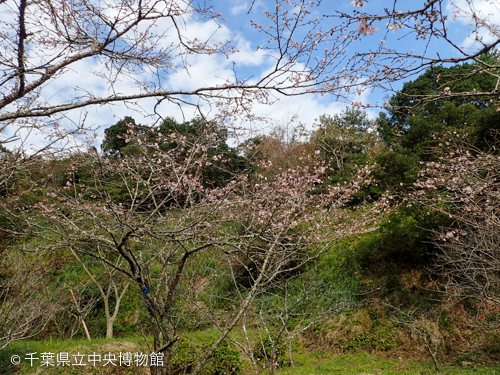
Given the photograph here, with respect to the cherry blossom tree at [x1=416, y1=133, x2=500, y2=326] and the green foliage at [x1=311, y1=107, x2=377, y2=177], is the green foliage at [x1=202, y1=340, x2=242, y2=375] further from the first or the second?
the green foliage at [x1=311, y1=107, x2=377, y2=177]

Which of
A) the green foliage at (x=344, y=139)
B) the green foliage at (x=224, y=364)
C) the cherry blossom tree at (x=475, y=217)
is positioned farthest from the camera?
A: the green foliage at (x=344, y=139)

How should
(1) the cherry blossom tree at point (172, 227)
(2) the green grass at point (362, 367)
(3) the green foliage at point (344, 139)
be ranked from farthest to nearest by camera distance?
(3) the green foliage at point (344, 139)
(2) the green grass at point (362, 367)
(1) the cherry blossom tree at point (172, 227)

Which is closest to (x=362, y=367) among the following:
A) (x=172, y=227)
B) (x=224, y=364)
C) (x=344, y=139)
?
(x=224, y=364)

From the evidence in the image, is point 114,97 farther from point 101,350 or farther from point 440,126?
point 440,126

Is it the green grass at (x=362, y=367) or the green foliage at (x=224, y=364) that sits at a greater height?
the green foliage at (x=224, y=364)

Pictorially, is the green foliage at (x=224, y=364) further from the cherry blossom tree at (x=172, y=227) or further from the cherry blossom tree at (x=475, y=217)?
the cherry blossom tree at (x=475, y=217)

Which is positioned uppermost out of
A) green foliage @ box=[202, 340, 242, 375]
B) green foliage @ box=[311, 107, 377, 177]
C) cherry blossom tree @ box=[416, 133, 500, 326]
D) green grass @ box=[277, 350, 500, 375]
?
green foliage @ box=[311, 107, 377, 177]

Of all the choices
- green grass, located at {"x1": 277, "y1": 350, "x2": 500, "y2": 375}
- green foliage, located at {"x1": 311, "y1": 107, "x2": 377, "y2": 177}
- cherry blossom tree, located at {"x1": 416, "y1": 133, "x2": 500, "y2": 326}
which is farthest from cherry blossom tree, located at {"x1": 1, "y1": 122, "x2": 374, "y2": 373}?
green foliage, located at {"x1": 311, "y1": 107, "x2": 377, "y2": 177}

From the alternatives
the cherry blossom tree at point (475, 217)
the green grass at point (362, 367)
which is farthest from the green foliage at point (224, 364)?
the cherry blossom tree at point (475, 217)

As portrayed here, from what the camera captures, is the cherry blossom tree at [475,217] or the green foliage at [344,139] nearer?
the cherry blossom tree at [475,217]

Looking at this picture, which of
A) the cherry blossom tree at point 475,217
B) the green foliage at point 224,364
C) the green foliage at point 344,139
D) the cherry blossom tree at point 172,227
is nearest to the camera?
the cherry blossom tree at point 172,227

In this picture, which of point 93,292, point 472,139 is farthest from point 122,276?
point 472,139

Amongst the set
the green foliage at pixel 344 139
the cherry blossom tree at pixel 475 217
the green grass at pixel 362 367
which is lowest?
the green grass at pixel 362 367

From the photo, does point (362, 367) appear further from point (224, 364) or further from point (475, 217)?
point (475, 217)
